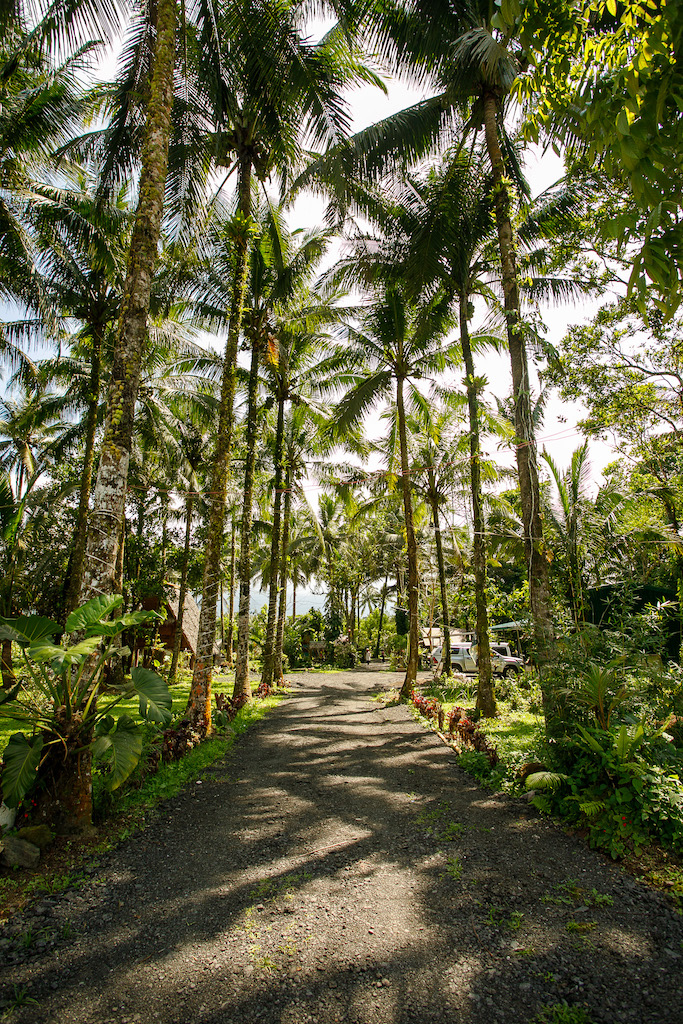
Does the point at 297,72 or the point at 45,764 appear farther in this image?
the point at 297,72

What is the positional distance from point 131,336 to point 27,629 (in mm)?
3103

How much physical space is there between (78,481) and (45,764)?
1289cm

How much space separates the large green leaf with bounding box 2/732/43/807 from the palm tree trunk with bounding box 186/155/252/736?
13.6ft

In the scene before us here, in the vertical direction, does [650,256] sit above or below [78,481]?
below

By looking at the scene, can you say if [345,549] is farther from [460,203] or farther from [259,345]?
[460,203]

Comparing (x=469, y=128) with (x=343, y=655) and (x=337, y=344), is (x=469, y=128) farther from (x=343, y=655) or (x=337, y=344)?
(x=343, y=655)

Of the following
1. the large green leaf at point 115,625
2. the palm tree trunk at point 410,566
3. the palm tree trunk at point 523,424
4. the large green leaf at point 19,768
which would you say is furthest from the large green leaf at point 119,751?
the palm tree trunk at point 410,566

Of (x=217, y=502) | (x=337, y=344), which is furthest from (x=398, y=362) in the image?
(x=217, y=502)

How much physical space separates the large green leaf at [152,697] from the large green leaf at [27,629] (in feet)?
2.76

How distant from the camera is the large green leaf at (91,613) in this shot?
4359mm

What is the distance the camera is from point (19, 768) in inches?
152

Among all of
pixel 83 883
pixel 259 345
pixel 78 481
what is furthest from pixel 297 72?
pixel 78 481

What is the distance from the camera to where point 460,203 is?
32.2ft

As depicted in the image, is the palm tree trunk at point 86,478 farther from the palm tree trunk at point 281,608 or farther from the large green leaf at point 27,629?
the large green leaf at point 27,629
